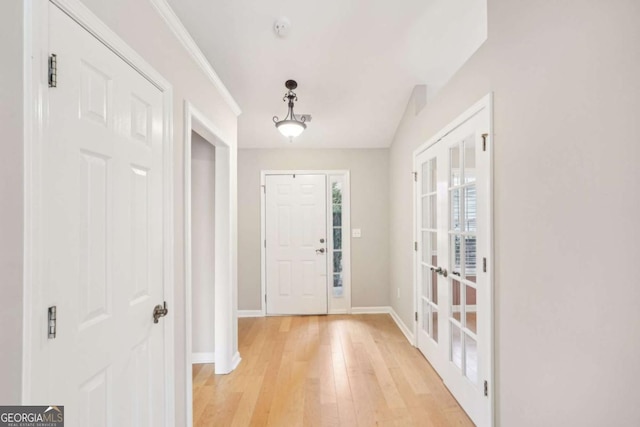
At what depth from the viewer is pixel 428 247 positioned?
2.58m

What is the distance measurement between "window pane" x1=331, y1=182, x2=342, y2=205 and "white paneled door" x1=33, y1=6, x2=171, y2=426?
2.76 m

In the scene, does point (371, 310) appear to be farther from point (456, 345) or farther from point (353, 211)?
point (456, 345)

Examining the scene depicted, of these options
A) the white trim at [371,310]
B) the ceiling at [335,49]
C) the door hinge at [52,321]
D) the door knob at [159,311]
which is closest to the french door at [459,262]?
the ceiling at [335,49]

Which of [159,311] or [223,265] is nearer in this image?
[159,311]

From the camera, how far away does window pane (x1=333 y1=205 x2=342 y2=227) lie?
3.98m

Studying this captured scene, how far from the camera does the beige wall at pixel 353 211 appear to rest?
12.8 feet

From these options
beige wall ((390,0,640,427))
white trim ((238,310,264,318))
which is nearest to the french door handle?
beige wall ((390,0,640,427))

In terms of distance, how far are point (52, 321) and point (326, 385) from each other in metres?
1.92

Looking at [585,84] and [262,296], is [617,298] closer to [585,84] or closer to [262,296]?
[585,84]

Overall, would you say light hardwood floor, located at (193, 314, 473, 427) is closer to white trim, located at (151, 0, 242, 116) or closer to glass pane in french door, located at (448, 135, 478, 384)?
glass pane in french door, located at (448, 135, 478, 384)

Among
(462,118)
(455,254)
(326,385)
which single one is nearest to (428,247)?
(455,254)
